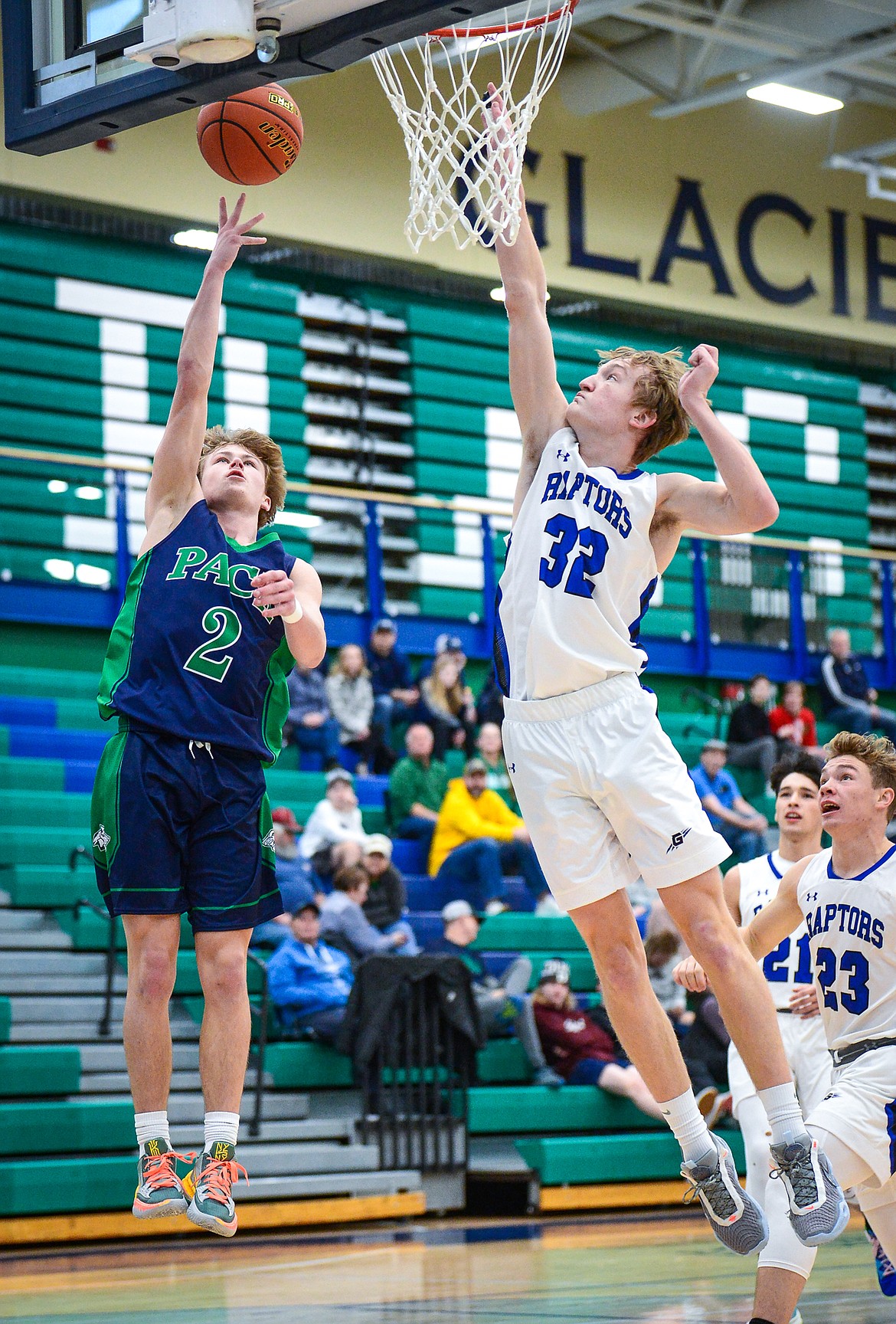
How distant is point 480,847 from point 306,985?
241cm

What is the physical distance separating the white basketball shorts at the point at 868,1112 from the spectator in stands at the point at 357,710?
8.07m

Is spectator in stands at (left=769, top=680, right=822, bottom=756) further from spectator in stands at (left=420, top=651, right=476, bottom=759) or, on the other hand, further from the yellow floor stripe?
the yellow floor stripe

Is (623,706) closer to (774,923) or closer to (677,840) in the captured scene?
(677,840)

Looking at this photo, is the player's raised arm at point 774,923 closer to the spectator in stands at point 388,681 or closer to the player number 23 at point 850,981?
the player number 23 at point 850,981

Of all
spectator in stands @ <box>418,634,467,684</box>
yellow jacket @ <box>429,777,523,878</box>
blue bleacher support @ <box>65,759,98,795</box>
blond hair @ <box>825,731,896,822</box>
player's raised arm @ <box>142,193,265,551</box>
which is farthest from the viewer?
spectator in stands @ <box>418,634,467,684</box>

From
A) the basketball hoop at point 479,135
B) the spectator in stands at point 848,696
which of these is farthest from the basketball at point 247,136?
the spectator in stands at point 848,696

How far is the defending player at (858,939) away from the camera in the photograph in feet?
19.6

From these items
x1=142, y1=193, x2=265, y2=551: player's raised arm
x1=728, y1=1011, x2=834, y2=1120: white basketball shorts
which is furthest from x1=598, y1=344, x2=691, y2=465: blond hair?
x1=728, y1=1011, x2=834, y2=1120: white basketball shorts

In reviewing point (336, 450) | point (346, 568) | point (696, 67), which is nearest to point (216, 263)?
point (346, 568)

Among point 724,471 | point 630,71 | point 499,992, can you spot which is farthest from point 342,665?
A: point 724,471

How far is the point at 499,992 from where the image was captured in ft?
38.2

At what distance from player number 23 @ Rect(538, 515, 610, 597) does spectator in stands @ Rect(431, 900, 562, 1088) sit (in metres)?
6.31

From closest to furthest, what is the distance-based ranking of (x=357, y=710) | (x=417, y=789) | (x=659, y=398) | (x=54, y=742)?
(x=659, y=398) → (x=54, y=742) → (x=417, y=789) → (x=357, y=710)

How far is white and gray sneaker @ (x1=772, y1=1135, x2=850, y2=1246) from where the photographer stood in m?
4.82
